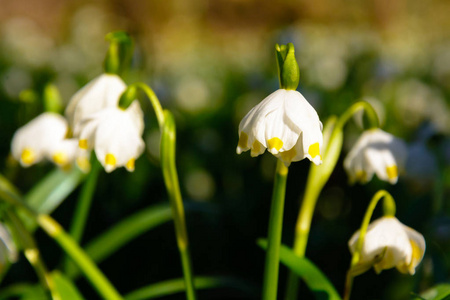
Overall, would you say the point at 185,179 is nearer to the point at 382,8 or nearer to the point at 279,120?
the point at 279,120

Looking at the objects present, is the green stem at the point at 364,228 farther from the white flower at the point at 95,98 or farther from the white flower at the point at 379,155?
the white flower at the point at 95,98

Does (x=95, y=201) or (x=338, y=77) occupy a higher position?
(x=338, y=77)

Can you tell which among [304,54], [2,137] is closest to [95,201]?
[2,137]

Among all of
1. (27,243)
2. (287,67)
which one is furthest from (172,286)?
(287,67)

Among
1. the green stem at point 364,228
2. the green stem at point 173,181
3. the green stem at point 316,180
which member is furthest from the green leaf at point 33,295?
the green stem at point 364,228

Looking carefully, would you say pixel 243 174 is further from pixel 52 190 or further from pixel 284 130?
pixel 284 130

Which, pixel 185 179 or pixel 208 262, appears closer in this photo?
pixel 208 262

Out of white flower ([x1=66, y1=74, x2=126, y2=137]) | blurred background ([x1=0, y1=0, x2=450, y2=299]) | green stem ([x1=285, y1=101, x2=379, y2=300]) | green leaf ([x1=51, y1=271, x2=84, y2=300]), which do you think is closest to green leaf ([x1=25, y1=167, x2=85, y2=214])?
blurred background ([x1=0, y1=0, x2=450, y2=299])
